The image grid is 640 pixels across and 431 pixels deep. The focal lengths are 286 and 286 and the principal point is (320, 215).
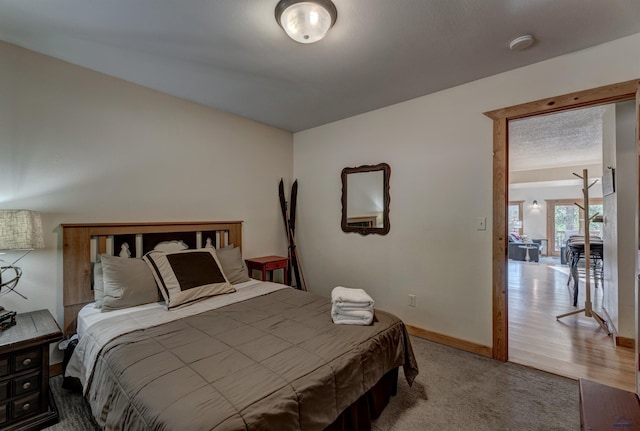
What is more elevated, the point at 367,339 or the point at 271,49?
the point at 271,49

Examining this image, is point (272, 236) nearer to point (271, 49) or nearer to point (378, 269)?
point (378, 269)

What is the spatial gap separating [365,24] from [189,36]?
1174 millimetres

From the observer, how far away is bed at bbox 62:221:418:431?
1133 mm

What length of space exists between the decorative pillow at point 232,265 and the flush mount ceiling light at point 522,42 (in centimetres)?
294

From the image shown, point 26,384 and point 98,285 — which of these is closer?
point 26,384

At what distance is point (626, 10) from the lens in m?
1.69

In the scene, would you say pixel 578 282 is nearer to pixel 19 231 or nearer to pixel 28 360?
pixel 28 360

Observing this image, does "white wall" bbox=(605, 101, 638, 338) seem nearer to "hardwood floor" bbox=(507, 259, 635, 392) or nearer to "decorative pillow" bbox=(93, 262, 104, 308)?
"hardwood floor" bbox=(507, 259, 635, 392)

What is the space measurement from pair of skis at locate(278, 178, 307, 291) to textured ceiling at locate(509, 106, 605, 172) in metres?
2.72

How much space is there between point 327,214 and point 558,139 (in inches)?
156

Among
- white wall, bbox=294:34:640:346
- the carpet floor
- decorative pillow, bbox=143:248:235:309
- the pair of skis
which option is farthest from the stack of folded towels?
the pair of skis

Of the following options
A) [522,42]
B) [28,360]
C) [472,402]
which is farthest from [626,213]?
[28,360]

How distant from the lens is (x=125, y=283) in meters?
2.16

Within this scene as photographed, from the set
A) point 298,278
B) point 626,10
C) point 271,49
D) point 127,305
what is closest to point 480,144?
point 626,10
